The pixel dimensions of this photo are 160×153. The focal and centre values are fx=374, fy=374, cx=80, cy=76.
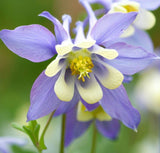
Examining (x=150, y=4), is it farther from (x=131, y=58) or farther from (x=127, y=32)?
(x=131, y=58)

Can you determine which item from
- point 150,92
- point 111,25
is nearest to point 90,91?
point 111,25

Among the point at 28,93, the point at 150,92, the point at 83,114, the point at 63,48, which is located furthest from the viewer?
the point at 28,93

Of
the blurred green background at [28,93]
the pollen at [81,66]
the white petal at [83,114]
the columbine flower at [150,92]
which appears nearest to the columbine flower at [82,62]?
the pollen at [81,66]

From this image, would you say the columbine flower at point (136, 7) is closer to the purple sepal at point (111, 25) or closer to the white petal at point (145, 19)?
the white petal at point (145, 19)

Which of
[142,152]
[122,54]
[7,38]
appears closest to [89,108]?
[122,54]

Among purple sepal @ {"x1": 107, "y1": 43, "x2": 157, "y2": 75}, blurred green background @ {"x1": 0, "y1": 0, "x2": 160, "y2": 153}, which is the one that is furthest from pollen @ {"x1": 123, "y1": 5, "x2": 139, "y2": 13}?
blurred green background @ {"x1": 0, "y1": 0, "x2": 160, "y2": 153}

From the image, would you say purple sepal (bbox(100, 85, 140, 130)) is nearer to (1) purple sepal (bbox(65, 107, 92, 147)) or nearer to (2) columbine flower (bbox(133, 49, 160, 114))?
(1) purple sepal (bbox(65, 107, 92, 147))
